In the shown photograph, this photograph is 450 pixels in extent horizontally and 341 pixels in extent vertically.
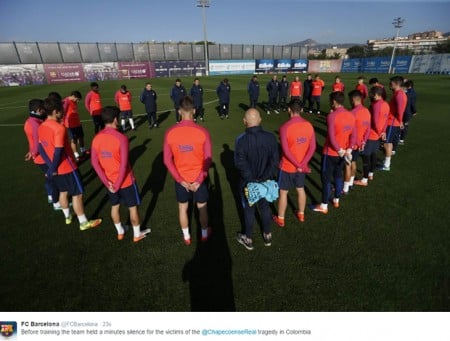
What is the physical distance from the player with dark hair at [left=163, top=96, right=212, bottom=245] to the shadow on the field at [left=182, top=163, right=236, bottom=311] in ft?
2.63

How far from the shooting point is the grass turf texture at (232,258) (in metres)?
3.37

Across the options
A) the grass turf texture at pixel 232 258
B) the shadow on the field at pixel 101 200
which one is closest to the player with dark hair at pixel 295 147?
the grass turf texture at pixel 232 258

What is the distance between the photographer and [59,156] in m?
4.29

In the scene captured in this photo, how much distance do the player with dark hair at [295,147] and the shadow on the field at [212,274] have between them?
1442 mm

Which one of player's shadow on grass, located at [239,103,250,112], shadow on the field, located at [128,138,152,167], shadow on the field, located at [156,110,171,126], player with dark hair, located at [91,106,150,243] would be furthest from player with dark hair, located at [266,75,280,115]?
player with dark hair, located at [91,106,150,243]

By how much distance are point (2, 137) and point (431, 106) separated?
1029 inches

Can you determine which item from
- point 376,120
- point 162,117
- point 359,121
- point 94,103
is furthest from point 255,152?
point 162,117

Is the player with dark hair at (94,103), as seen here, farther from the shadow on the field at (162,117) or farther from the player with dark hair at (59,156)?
the player with dark hair at (59,156)

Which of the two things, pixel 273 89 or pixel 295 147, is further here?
pixel 273 89

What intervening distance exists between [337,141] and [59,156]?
17.2ft

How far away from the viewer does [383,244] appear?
4316 mm

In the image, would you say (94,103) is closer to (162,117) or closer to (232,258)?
(162,117)

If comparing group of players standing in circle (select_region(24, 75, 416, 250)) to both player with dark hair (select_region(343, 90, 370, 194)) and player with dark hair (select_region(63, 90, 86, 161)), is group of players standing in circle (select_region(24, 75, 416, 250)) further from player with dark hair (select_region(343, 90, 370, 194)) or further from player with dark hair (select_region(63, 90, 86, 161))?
player with dark hair (select_region(63, 90, 86, 161))
